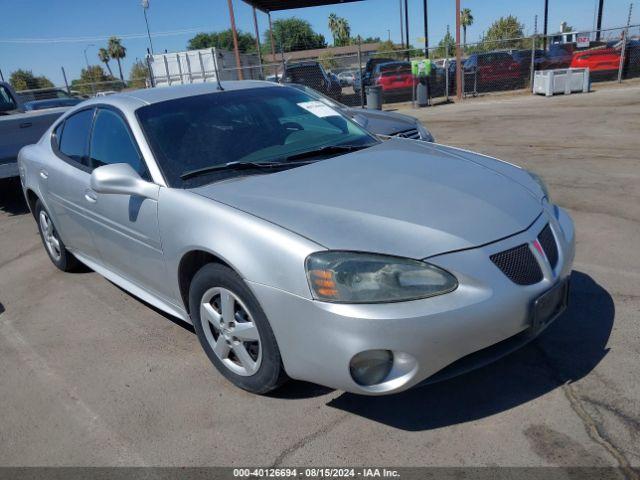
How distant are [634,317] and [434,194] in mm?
1625

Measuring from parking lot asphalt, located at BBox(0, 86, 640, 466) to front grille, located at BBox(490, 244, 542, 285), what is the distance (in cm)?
65

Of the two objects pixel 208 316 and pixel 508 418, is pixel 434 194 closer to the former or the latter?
pixel 508 418

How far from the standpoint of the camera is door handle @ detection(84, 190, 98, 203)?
3615mm

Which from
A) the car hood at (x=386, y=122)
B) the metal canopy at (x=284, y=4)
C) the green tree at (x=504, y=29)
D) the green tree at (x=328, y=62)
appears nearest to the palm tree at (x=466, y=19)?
the green tree at (x=504, y=29)

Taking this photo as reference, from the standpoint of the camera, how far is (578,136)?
9.62 meters

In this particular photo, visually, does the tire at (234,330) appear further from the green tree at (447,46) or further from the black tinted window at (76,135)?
the green tree at (447,46)

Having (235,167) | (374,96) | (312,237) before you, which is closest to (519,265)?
(312,237)

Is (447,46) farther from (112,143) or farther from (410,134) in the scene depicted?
(112,143)

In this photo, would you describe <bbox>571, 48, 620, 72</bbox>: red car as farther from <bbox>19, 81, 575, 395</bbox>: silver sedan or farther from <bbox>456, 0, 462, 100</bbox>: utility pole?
<bbox>19, 81, 575, 395</bbox>: silver sedan

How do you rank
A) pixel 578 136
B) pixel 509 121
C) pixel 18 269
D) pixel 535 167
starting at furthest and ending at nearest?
1. pixel 509 121
2. pixel 578 136
3. pixel 535 167
4. pixel 18 269

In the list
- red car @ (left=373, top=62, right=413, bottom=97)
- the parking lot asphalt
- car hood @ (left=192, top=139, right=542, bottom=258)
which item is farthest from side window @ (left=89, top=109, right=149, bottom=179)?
red car @ (left=373, top=62, right=413, bottom=97)

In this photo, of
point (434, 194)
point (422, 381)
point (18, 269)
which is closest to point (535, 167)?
point (434, 194)

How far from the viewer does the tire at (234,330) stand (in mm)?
2531

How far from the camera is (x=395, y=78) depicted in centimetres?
1897
